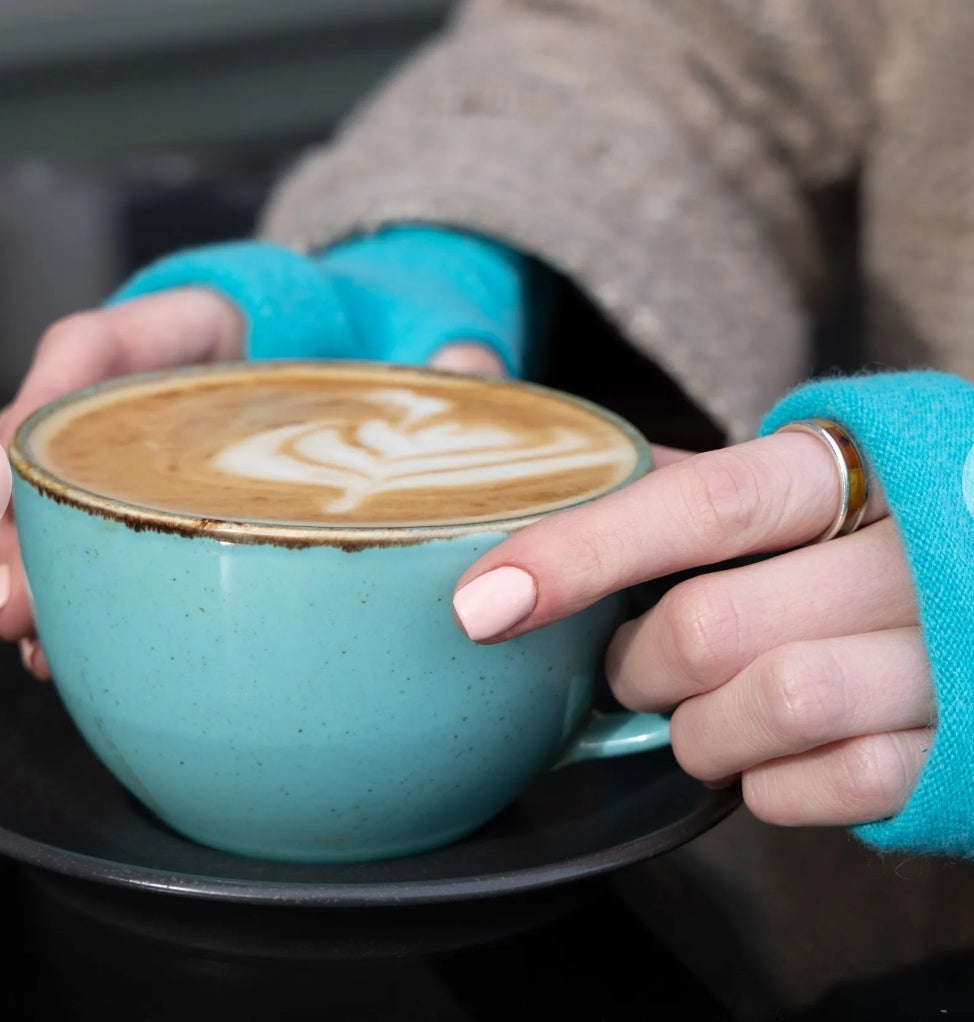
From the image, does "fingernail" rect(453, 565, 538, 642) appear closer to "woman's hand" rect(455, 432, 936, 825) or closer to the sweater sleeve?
"woman's hand" rect(455, 432, 936, 825)

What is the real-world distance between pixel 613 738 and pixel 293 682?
5.2 inches

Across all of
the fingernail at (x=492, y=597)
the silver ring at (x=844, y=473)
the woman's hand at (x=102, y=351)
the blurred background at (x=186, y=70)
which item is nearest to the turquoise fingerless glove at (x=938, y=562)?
the silver ring at (x=844, y=473)

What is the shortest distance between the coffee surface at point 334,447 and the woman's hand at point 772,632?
0.03 metres

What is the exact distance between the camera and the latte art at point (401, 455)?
0.40 m

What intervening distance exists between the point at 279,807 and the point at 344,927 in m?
0.04

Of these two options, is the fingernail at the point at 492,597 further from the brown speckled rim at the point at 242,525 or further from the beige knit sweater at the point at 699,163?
the beige knit sweater at the point at 699,163

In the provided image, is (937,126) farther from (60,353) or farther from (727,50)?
(60,353)

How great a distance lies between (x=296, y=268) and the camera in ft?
2.22

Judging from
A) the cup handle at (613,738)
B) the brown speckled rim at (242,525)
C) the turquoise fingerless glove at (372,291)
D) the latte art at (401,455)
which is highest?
the brown speckled rim at (242,525)

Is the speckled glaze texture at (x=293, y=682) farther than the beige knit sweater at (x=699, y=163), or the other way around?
the beige knit sweater at (x=699, y=163)

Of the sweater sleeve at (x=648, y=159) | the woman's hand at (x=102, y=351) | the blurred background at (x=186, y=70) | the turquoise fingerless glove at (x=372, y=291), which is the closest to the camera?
the woman's hand at (x=102, y=351)

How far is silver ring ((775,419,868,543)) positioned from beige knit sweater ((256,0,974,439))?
36cm

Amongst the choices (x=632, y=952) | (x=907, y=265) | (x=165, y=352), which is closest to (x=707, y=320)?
(x=907, y=265)

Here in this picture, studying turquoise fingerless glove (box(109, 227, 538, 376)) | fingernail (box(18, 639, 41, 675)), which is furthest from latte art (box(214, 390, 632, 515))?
turquoise fingerless glove (box(109, 227, 538, 376))
